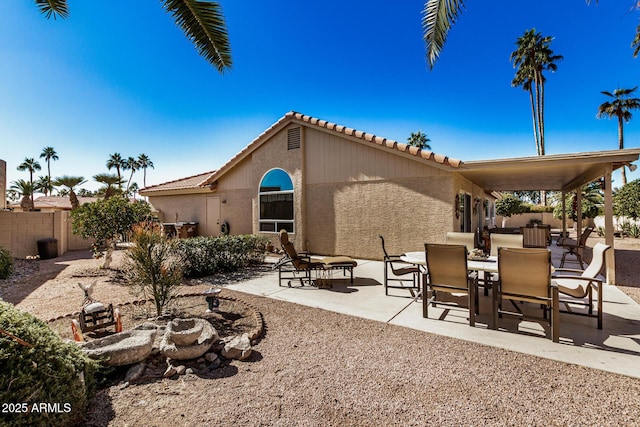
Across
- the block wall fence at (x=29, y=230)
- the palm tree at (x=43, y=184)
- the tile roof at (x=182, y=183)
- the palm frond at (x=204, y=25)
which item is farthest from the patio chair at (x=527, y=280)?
the palm tree at (x=43, y=184)

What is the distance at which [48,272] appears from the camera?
873cm

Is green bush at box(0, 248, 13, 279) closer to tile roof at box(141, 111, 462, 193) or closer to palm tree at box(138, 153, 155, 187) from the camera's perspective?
tile roof at box(141, 111, 462, 193)

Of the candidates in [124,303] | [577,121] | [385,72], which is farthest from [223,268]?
[577,121]

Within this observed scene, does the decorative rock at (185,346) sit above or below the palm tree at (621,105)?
below

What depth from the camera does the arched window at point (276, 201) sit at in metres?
11.7

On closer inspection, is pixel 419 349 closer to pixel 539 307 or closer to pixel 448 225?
pixel 539 307

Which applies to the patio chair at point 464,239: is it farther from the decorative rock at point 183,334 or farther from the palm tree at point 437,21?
the decorative rock at point 183,334

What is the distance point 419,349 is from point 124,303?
18.2 feet

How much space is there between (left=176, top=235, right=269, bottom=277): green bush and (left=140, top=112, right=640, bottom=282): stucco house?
9.36 ft

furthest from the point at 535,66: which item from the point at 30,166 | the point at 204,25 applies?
the point at 30,166

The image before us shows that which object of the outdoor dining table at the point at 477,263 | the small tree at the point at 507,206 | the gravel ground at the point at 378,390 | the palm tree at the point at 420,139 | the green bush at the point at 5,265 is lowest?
the gravel ground at the point at 378,390

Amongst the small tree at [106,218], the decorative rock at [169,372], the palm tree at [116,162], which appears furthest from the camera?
the palm tree at [116,162]

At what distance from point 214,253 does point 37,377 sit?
→ 20.8 feet

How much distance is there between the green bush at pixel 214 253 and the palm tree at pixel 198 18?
4.99m
